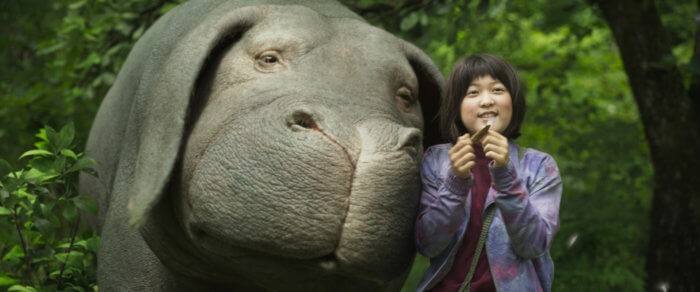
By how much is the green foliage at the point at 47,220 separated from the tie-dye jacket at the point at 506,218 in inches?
66.4

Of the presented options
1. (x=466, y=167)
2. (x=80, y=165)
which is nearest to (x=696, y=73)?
(x=466, y=167)

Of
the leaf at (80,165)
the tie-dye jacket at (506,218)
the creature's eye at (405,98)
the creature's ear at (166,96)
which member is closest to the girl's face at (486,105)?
the tie-dye jacket at (506,218)

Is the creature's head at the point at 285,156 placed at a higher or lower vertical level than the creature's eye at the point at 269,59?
lower

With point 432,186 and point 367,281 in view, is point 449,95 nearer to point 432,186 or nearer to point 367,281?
Answer: point 432,186

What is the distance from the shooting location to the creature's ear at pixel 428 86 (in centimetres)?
334

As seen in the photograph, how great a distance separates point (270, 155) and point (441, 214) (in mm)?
578

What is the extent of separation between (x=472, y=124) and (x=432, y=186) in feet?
0.92

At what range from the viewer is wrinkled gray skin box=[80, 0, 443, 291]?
2.25 meters

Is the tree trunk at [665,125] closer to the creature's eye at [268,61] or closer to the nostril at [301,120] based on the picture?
the creature's eye at [268,61]

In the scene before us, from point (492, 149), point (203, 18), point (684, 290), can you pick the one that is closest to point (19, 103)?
point (203, 18)

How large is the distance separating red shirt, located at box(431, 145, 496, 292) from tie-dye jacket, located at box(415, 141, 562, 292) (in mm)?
33

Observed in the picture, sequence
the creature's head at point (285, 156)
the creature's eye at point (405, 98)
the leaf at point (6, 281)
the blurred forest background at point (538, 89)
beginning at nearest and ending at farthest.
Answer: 1. the creature's head at point (285, 156)
2. the creature's eye at point (405, 98)
3. the leaf at point (6, 281)
4. the blurred forest background at point (538, 89)

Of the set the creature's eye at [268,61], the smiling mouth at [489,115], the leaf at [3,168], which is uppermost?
the creature's eye at [268,61]

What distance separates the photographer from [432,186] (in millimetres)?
2594
